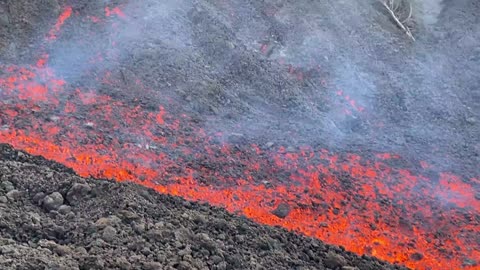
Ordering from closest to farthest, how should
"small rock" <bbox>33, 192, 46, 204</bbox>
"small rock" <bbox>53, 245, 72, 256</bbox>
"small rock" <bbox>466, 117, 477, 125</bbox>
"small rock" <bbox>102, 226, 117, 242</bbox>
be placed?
1. "small rock" <bbox>53, 245, 72, 256</bbox>
2. "small rock" <bbox>102, 226, 117, 242</bbox>
3. "small rock" <bbox>33, 192, 46, 204</bbox>
4. "small rock" <bbox>466, 117, 477, 125</bbox>

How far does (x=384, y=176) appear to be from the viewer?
354 inches

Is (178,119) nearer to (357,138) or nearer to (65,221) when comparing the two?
(357,138)

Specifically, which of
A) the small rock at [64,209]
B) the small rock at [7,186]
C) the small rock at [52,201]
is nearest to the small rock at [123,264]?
the small rock at [64,209]

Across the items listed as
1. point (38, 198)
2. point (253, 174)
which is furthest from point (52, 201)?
point (253, 174)

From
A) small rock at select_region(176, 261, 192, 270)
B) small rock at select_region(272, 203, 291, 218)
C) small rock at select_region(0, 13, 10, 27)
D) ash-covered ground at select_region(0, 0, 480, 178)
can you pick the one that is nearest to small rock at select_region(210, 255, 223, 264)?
small rock at select_region(176, 261, 192, 270)

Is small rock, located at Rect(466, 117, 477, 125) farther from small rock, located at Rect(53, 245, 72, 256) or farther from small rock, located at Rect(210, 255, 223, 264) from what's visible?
small rock, located at Rect(53, 245, 72, 256)

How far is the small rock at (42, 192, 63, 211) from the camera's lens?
18.6 ft

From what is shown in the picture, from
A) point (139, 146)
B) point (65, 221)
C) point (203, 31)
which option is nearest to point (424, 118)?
point (203, 31)

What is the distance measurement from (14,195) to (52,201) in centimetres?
39

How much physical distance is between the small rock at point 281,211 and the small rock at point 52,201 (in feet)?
10.3

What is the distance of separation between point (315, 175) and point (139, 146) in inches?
113

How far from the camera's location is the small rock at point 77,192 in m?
5.95

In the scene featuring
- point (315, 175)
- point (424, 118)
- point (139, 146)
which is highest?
point (424, 118)

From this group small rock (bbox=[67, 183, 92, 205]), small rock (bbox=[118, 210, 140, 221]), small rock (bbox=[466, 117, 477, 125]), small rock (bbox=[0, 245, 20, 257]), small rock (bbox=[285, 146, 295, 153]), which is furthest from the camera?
small rock (bbox=[466, 117, 477, 125])
